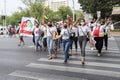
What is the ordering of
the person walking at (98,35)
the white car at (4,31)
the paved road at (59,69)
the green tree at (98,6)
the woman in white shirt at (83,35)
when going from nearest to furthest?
the paved road at (59,69) < the woman in white shirt at (83,35) < the person walking at (98,35) < the green tree at (98,6) < the white car at (4,31)

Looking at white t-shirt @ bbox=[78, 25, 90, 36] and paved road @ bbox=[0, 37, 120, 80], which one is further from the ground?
white t-shirt @ bbox=[78, 25, 90, 36]

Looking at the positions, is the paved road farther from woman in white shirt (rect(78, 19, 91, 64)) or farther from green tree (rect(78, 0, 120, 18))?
green tree (rect(78, 0, 120, 18))

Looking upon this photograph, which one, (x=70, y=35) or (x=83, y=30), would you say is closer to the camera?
(x=83, y=30)

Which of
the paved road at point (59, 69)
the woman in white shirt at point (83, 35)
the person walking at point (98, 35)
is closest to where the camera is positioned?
the paved road at point (59, 69)

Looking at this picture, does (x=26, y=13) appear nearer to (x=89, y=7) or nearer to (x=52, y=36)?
(x=89, y=7)

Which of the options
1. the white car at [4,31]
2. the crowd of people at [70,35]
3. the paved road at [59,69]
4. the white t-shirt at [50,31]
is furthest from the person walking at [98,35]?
the white car at [4,31]

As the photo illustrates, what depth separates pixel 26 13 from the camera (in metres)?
69.4

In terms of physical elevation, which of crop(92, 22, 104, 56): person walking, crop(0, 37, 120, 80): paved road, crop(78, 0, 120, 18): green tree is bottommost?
crop(0, 37, 120, 80): paved road

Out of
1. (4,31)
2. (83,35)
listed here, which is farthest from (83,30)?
(4,31)

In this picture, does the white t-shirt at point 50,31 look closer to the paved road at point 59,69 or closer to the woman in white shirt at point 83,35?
the paved road at point 59,69

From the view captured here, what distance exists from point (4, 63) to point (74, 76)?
3928 mm

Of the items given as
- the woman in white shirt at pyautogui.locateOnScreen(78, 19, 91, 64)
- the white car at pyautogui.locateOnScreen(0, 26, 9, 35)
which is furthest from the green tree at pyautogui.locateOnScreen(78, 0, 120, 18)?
the woman in white shirt at pyautogui.locateOnScreen(78, 19, 91, 64)

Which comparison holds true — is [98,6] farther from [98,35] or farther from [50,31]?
[50,31]

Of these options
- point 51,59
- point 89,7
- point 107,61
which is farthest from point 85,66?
point 89,7
